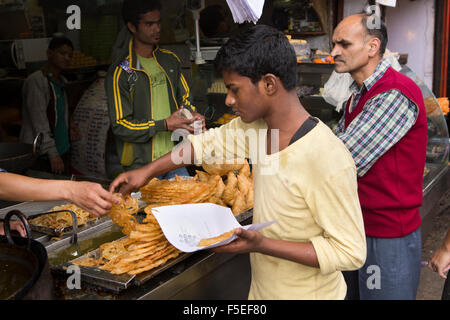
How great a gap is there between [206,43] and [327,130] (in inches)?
141

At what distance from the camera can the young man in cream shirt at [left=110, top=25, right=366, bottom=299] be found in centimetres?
155

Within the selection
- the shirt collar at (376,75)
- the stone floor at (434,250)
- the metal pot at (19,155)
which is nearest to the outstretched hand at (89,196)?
the shirt collar at (376,75)

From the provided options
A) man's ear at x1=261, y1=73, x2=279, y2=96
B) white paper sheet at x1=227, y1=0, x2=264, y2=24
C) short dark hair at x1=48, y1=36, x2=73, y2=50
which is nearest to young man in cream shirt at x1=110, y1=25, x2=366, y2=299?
man's ear at x1=261, y1=73, x2=279, y2=96

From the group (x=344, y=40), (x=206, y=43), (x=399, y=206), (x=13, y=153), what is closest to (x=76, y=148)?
(x=13, y=153)

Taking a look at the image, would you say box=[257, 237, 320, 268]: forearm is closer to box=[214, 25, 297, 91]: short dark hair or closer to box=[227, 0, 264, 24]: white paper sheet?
box=[214, 25, 297, 91]: short dark hair

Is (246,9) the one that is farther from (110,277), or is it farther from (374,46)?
(110,277)

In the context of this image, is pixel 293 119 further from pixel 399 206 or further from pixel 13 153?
pixel 13 153

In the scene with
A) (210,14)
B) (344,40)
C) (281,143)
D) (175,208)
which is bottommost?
(175,208)

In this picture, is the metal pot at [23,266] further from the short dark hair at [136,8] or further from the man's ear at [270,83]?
the short dark hair at [136,8]

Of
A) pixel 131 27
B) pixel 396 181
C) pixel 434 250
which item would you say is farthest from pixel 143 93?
pixel 434 250

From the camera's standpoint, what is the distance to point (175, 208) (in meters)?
1.90

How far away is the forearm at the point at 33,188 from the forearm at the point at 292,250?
0.83 metres

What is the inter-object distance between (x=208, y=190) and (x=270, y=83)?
99 centimetres

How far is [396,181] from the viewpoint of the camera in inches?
93.2
